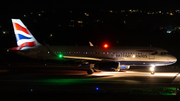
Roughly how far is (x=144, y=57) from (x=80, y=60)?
9.11 meters

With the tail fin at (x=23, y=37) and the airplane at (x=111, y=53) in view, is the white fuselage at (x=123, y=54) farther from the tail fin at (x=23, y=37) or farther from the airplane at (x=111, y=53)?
the tail fin at (x=23, y=37)

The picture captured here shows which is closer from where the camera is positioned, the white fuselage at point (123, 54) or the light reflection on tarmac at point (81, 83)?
the light reflection on tarmac at point (81, 83)

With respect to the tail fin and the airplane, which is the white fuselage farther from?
the tail fin

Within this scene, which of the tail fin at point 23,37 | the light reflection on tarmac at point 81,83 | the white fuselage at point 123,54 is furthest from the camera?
the tail fin at point 23,37

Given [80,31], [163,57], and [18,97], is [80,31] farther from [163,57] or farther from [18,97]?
[18,97]

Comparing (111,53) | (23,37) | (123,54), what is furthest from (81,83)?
(23,37)

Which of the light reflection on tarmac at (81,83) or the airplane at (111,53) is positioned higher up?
the airplane at (111,53)

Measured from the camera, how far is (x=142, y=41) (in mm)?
69188

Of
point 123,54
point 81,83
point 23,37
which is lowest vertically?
point 81,83

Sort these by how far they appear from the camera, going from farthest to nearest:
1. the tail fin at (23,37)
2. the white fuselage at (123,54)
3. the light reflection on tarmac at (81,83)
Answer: the tail fin at (23,37), the white fuselage at (123,54), the light reflection on tarmac at (81,83)

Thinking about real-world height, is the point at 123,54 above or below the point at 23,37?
below

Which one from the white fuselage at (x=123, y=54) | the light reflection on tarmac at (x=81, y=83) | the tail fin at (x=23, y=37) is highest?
the tail fin at (x=23, y=37)

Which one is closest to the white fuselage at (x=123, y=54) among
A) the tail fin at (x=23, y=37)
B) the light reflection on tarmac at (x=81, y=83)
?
the tail fin at (x=23, y=37)

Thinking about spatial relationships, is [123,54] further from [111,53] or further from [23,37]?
[23,37]
